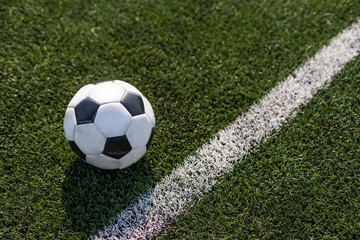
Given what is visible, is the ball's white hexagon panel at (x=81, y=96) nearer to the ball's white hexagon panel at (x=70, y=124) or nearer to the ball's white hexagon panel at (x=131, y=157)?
the ball's white hexagon panel at (x=70, y=124)

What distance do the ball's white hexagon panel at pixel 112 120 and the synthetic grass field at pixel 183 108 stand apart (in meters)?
0.49

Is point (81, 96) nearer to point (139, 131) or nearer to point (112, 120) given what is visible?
point (112, 120)

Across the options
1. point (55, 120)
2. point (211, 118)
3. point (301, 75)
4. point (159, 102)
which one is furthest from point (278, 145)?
point (55, 120)

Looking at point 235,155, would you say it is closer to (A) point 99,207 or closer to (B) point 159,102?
(B) point 159,102

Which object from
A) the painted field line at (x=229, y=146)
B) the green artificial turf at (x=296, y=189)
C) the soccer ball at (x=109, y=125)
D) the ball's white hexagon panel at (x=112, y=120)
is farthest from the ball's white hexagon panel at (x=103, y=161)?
the green artificial turf at (x=296, y=189)

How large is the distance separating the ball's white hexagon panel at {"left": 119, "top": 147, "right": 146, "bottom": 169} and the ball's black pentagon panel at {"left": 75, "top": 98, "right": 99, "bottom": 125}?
1.16 feet

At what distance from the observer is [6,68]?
11.3 ft

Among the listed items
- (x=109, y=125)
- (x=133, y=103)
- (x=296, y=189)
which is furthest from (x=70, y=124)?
(x=296, y=189)

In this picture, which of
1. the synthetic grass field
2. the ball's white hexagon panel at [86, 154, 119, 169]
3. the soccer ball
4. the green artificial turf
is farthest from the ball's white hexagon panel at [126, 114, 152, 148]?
the green artificial turf

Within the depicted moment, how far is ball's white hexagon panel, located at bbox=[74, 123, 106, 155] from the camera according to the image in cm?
250

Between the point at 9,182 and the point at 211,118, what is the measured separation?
171 centimetres

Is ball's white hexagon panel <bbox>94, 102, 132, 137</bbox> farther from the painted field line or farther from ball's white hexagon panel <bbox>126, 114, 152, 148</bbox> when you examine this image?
the painted field line

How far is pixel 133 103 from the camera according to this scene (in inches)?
102

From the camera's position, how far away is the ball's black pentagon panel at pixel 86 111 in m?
2.52
